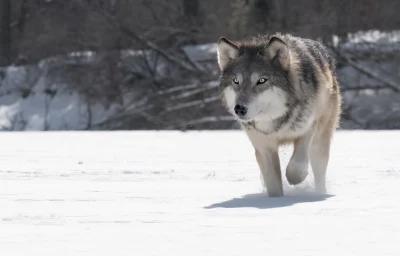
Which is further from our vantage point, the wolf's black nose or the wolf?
the wolf

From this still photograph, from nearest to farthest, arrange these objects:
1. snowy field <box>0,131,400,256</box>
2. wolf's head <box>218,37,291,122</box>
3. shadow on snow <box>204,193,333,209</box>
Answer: snowy field <box>0,131,400,256</box>, shadow on snow <box>204,193,333,209</box>, wolf's head <box>218,37,291,122</box>

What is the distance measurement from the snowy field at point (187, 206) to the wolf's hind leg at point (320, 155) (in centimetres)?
12

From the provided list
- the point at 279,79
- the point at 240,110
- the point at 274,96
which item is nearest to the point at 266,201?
the point at 240,110

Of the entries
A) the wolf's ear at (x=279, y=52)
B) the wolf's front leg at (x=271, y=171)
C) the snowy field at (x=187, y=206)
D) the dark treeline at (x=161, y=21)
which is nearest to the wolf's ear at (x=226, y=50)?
the wolf's ear at (x=279, y=52)

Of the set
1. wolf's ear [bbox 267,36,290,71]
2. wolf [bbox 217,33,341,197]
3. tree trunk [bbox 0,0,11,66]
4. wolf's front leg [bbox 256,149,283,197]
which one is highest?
wolf's ear [bbox 267,36,290,71]

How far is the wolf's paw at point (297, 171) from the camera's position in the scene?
18.7ft

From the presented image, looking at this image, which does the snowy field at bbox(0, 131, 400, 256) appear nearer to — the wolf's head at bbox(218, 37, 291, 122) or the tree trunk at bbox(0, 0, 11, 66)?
the wolf's head at bbox(218, 37, 291, 122)

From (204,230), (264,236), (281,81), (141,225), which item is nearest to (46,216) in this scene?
(141,225)

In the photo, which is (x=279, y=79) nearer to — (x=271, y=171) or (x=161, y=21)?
(x=271, y=171)

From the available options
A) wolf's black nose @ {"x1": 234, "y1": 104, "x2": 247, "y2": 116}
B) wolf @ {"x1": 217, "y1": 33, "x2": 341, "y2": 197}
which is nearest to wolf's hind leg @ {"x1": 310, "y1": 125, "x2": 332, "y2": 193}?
wolf @ {"x1": 217, "y1": 33, "x2": 341, "y2": 197}

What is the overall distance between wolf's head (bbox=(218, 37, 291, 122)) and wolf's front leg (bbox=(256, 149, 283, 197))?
1.07ft

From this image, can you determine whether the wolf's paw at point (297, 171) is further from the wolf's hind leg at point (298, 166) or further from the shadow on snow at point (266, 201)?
the shadow on snow at point (266, 201)

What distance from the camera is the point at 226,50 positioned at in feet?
19.3

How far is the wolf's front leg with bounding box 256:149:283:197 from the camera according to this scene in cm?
585
